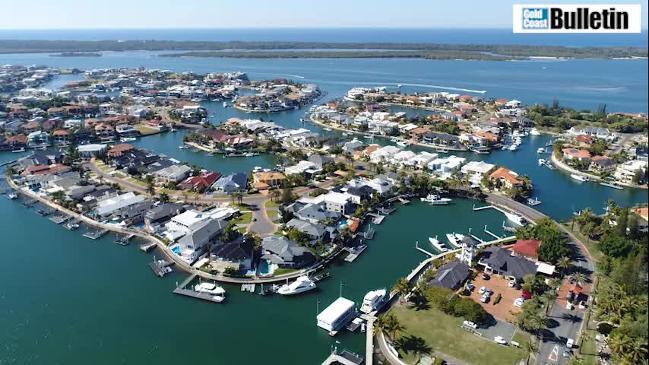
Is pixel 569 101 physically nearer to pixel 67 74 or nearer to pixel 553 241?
pixel 553 241

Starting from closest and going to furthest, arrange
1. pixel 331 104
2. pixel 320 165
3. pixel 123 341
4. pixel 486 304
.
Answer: pixel 123 341 → pixel 486 304 → pixel 320 165 → pixel 331 104

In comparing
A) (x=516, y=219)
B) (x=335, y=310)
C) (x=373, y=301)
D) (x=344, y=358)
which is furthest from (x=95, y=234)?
(x=516, y=219)

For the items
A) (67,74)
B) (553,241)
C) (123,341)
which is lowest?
(123,341)

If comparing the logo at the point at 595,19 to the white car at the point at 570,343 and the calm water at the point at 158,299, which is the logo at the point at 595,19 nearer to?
the calm water at the point at 158,299

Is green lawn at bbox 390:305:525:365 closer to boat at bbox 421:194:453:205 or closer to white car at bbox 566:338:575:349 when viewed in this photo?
white car at bbox 566:338:575:349

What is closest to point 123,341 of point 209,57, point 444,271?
point 444,271

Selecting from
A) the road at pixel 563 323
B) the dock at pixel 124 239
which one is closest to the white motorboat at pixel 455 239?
the road at pixel 563 323
